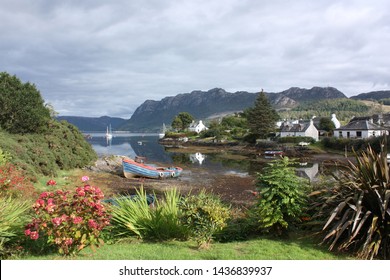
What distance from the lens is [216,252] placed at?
21.4 ft

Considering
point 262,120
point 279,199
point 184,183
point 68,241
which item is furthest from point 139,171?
point 262,120

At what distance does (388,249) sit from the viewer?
6.09 metres

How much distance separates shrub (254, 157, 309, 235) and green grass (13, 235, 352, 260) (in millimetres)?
461

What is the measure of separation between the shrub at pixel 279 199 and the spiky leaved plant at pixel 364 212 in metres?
0.84

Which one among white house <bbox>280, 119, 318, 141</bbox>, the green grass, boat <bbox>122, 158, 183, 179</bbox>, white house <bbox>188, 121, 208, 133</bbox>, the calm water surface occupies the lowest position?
the calm water surface

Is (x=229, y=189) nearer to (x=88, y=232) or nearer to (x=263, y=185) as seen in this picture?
(x=263, y=185)

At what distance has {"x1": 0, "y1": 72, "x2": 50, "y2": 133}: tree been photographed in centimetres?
2806

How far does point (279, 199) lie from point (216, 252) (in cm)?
198

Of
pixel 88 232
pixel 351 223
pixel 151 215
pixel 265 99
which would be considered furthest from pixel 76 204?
pixel 265 99

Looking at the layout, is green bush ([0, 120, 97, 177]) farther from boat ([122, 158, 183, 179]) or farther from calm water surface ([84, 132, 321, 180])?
calm water surface ([84, 132, 321, 180])

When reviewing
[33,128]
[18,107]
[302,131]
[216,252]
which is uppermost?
[18,107]

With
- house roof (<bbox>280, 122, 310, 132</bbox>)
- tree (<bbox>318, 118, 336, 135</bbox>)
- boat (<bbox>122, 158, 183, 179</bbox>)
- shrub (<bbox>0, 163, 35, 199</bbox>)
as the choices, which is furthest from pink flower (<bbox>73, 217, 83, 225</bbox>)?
tree (<bbox>318, 118, 336, 135</bbox>)

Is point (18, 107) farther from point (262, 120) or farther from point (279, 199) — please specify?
point (262, 120)

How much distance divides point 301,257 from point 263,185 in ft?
6.24
